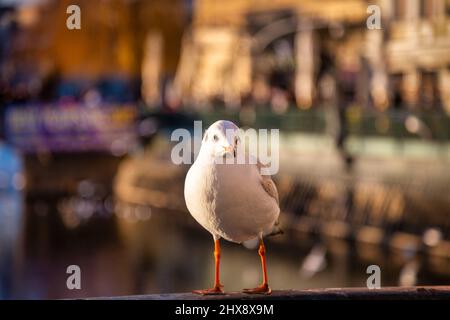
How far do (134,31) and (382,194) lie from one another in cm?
1652

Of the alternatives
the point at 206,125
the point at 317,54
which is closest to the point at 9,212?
the point at 206,125

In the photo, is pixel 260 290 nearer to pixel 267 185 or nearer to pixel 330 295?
pixel 330 295

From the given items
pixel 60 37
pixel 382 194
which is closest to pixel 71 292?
pixel 382 194

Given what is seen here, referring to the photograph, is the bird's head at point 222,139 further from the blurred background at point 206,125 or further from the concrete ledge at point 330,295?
the blurred background at point 206,125

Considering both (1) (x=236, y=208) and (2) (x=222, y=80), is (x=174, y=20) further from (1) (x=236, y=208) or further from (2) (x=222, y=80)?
(1) (x=236, y=208)

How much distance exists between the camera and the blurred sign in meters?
31.8

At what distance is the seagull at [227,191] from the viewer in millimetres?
3914

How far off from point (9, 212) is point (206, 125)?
249 inches

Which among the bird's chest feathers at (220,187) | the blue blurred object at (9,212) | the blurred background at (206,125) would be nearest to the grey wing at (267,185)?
the bird's chest feathers at (220,187)

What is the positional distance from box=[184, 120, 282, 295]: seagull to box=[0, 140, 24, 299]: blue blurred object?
1301 cm

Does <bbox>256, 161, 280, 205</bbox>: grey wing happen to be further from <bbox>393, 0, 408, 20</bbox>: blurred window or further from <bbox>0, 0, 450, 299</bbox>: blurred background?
<bbox>393, 0, 408, 20</bbox>: blurred window

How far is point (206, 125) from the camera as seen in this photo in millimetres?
24734

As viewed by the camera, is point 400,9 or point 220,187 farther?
point 400,9

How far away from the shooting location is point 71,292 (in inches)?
693
